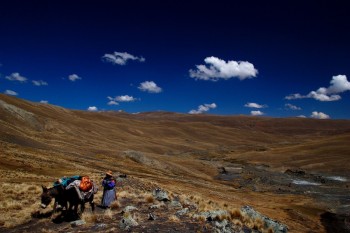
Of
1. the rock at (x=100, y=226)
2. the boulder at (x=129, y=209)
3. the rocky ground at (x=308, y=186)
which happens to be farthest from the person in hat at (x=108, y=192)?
the rocky ground at (x=308, y=186)

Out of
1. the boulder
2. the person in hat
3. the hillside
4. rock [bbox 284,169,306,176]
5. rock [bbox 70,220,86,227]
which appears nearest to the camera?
rock [bbox 70,220,86,227]

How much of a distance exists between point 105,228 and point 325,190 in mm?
57248

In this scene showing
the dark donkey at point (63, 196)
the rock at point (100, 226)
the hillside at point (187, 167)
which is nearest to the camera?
the rock at point (100, 226)

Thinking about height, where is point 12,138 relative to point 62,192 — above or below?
above

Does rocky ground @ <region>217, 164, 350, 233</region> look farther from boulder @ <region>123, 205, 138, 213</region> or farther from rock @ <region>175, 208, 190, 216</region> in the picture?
boulder @ <region>123, 205, 138, 213</region>

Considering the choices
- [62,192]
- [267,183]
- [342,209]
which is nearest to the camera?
[62,192]

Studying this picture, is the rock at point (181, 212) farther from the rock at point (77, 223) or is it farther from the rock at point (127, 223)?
the rock at point (77, 223)

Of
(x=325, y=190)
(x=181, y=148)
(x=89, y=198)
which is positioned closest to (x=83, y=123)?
(x=181, y=148)

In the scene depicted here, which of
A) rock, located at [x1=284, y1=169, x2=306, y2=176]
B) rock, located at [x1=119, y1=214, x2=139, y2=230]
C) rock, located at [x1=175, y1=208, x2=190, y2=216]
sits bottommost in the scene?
rock, located at [x1=119, y1=214, x2=139, y2=230]

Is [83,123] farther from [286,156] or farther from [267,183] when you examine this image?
[267,183]

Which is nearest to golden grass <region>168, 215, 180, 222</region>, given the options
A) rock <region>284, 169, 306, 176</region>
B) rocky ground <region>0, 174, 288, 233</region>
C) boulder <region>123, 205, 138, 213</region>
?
rocky ground <region>0, 174, 288, 233</region>

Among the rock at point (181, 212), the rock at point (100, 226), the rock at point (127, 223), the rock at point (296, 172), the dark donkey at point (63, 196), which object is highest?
the rock at point (296, 172)

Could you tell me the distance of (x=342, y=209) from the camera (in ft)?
150

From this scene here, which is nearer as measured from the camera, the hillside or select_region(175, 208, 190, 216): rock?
select_region(175, 208, 190, 216): rock
